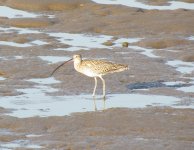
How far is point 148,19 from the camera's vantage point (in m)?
25.7

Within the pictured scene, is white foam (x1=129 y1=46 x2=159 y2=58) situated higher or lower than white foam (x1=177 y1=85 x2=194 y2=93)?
lower

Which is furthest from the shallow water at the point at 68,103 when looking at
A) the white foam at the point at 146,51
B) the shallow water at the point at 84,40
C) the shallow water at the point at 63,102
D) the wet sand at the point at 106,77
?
the shallow water at the point at 84,40

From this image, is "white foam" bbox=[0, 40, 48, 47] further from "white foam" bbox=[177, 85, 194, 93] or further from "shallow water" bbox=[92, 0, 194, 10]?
"shallow water" bbox=[92, 0, 194, 10]

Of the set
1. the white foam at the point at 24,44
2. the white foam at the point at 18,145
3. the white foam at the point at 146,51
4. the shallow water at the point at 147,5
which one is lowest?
the white foam at the point at 146,51

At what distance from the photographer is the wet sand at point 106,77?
13.8m

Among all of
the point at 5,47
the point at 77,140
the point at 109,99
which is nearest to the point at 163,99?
the point at 109,99

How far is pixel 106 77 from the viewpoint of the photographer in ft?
62.2

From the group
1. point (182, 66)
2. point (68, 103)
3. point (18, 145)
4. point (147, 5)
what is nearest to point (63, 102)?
point (68, 103)

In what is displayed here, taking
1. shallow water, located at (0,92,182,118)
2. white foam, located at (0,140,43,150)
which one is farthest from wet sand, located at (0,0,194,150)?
shallow water, located at (0,92,182,118)

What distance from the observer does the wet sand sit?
1383cm

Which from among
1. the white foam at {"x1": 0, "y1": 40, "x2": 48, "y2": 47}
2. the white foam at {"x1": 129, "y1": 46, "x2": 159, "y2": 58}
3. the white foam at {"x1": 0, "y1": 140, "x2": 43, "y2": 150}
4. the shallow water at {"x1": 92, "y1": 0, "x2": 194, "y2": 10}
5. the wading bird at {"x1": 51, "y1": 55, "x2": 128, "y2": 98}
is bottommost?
the white foam at {"x1": 129, "y1": 46, "x2": 159, "y2": 58}

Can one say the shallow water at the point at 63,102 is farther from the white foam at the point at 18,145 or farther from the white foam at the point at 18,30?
the white foam at the point at 18,30

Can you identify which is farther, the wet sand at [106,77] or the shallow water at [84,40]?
the shallow water at [84,40]

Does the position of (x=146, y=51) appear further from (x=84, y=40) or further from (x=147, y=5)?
(x=147, y=5)
